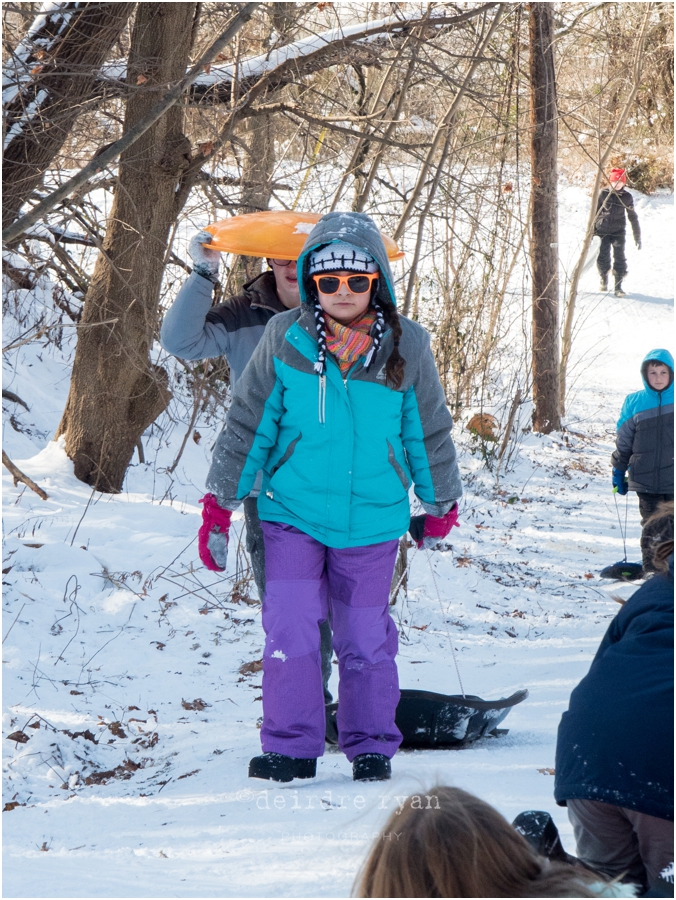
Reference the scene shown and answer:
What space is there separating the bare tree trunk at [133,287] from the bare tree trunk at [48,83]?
2.61 ft

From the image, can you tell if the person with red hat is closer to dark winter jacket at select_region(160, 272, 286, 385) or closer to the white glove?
dark winter jacket at select_region(160, 272, 286, 385)

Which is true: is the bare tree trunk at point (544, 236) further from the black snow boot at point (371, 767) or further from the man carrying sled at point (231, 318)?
the black snow boot at point (371, 767)

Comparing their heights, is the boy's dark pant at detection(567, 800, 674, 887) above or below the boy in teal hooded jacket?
below

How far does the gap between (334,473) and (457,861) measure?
5.99 ft

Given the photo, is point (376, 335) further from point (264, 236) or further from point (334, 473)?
point (264, 236)

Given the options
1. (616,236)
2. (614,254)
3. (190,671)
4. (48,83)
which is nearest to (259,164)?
(48,83)

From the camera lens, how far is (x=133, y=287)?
20.3 ft

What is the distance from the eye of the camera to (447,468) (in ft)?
10.4

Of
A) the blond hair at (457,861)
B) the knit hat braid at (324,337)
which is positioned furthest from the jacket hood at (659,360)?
the blond hair at (457,861)

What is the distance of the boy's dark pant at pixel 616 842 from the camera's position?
175cm

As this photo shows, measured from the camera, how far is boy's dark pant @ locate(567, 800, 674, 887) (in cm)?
175

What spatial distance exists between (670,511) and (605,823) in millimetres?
709

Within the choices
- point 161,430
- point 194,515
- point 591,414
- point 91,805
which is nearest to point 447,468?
point 91,805

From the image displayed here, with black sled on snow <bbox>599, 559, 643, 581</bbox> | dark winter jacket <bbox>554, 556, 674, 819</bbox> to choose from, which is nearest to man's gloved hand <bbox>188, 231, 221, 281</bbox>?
dark winter jacket <bbox>554, 556, 674, 819</bbox>
